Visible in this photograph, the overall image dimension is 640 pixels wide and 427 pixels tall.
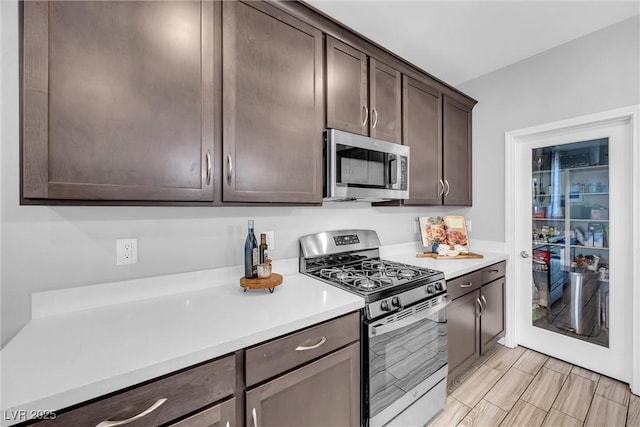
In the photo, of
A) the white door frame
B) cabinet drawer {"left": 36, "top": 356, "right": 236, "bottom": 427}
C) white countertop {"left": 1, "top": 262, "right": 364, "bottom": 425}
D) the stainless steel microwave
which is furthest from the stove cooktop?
the white door frame

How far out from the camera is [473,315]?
2078mm

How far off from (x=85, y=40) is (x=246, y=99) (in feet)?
1.98

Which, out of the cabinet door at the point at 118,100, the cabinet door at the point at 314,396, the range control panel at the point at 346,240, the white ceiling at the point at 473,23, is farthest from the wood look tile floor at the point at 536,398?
the white ceiling at the point at 473,23

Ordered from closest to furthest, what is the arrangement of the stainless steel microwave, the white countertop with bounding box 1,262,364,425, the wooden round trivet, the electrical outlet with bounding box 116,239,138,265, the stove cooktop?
the white countertop with bounding box 1,262,364,425 → the electrical outlet with bounding box 116,239,138,265 → the wooden round trivet → the stove cooktop → the stainless steel microwave

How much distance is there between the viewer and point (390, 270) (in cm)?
181

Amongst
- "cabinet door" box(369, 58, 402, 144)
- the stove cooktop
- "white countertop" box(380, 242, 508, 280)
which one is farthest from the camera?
"white countertop" box(380, 242, 508, 280)

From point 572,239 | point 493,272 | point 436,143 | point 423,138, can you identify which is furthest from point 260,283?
point 572,239

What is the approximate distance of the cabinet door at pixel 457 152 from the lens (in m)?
2.49

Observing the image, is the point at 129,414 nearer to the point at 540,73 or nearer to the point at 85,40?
the point at 85,40

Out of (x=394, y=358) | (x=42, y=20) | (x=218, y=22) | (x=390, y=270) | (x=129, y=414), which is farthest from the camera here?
(x=390, y=270)

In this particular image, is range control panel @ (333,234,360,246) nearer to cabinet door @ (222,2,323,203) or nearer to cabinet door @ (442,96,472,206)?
cabinet door @ (222,2,323,203)

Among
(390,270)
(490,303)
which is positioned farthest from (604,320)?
(390,270)

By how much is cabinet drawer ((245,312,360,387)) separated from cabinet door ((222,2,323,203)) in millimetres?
673

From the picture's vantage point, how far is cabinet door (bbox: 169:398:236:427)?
83cm
